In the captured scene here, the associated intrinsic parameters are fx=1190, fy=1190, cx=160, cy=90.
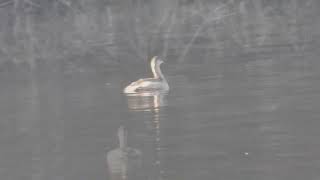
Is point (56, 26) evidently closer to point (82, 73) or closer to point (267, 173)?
point (82, 73)

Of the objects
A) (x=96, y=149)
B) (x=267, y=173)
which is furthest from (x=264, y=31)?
(x=267, y=173)

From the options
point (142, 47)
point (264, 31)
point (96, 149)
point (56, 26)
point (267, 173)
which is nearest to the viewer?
point (267, 173)

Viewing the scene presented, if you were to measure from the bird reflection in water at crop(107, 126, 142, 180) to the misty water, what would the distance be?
1cm

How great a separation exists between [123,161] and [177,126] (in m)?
2.43

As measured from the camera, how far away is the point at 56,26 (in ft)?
119

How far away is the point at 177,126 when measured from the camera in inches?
623

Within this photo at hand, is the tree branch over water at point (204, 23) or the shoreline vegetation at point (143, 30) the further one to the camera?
the shoreline vegetation at point (143, 30)

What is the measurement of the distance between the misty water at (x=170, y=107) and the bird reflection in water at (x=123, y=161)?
0.01 metres

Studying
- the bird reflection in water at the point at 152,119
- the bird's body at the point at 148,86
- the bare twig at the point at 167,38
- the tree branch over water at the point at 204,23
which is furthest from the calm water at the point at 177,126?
the bare twig at the point at 167,38

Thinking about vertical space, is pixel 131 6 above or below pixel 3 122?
above

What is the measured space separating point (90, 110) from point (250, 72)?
170 inches

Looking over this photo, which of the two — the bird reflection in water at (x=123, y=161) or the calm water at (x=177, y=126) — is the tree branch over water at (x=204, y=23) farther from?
the bird reflection in water at (x=123, y=161)

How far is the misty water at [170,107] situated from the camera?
43.5 ft


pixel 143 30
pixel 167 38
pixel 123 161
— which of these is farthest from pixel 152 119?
pixel 143 30
